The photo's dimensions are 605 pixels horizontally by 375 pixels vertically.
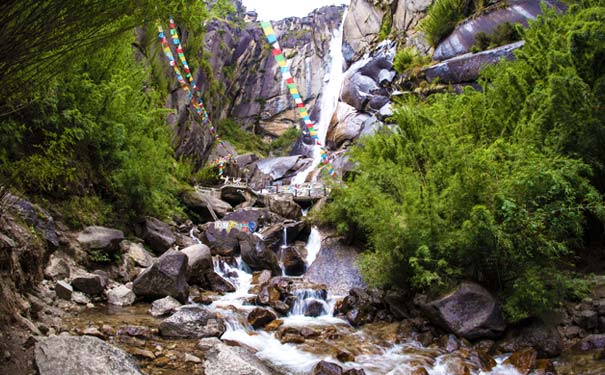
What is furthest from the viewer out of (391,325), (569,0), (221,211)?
(221,211)

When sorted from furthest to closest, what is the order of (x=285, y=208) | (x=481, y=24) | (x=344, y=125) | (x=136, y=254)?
1. (x=344, y=125)
2. (x=481, y=24)
3. (x=285, y=208)
4. (x=136, y=254)

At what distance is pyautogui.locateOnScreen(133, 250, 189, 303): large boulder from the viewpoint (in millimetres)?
7191

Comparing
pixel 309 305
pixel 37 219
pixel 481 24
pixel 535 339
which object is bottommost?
pixel 535 339

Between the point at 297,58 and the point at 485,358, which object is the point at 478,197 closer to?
the point at 485,358

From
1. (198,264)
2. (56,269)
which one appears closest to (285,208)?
(198,264)

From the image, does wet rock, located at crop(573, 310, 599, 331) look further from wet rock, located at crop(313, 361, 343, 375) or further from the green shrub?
the green shrub

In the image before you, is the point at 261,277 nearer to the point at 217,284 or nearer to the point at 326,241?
the point at 217,284

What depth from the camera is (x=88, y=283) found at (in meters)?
6.54

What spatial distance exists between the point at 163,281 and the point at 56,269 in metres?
1.71

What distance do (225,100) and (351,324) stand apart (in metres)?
29.2

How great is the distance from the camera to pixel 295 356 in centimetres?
603

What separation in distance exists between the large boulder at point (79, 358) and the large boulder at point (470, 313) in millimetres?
4612

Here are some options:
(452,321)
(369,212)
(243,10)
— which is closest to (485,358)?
(452,321)

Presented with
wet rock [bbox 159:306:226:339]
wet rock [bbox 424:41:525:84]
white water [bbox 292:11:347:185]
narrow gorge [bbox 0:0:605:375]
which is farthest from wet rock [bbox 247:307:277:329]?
white water [bbox 292:11:347:185]
